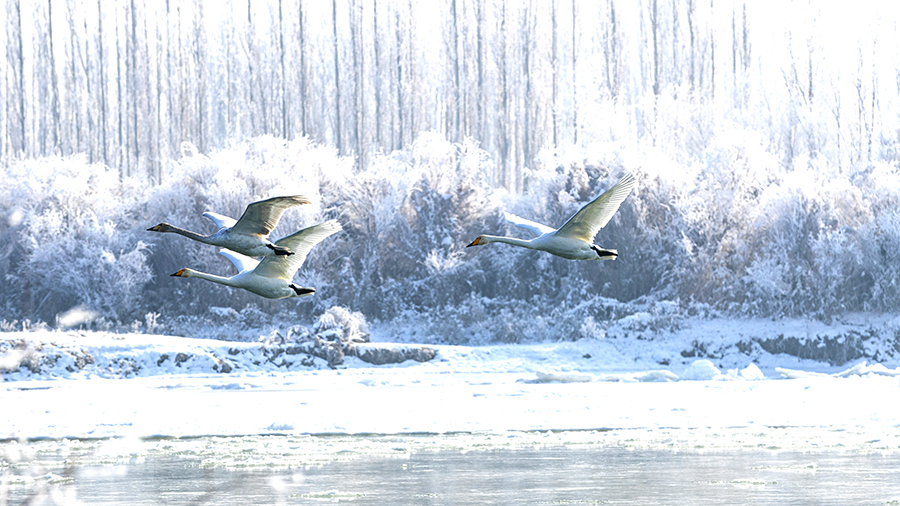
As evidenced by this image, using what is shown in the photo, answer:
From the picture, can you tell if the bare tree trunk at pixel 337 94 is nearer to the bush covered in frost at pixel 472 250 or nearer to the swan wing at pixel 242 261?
the bush covered in frost at pixel 472 250

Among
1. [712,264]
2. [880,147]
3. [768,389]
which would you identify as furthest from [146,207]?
[880,147]

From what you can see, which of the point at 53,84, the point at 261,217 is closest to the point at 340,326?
the point at 261,217

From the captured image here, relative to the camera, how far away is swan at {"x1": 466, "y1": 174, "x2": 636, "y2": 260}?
19.6ft

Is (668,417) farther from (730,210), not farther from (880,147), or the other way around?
(880,147)

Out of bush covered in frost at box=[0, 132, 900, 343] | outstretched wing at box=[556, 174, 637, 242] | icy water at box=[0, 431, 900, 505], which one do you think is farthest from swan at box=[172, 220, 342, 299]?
bush covered in frost at box=[0, 132, 900, 343]

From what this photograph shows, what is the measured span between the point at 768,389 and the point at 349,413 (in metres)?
9.10

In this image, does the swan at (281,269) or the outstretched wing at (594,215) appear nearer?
the swan at (281,269)

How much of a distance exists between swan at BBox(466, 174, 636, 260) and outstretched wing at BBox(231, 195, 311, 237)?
989 millimetres

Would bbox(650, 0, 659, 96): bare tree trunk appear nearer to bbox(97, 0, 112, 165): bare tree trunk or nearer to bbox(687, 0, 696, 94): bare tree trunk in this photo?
bbox(687, 0, 696, 94): bare tree trunk

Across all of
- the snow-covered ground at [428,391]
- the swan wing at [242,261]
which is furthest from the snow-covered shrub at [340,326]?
the swan wing at [242,261]

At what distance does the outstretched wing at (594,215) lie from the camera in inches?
245

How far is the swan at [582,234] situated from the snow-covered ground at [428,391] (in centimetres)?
1168

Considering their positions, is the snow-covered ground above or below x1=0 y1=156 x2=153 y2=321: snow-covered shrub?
below

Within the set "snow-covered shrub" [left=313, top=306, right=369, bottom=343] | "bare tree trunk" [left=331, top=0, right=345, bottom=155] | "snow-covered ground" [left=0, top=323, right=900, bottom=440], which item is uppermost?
"bare tree trunk" [left=331, top=0, right=345, bottom=155]
